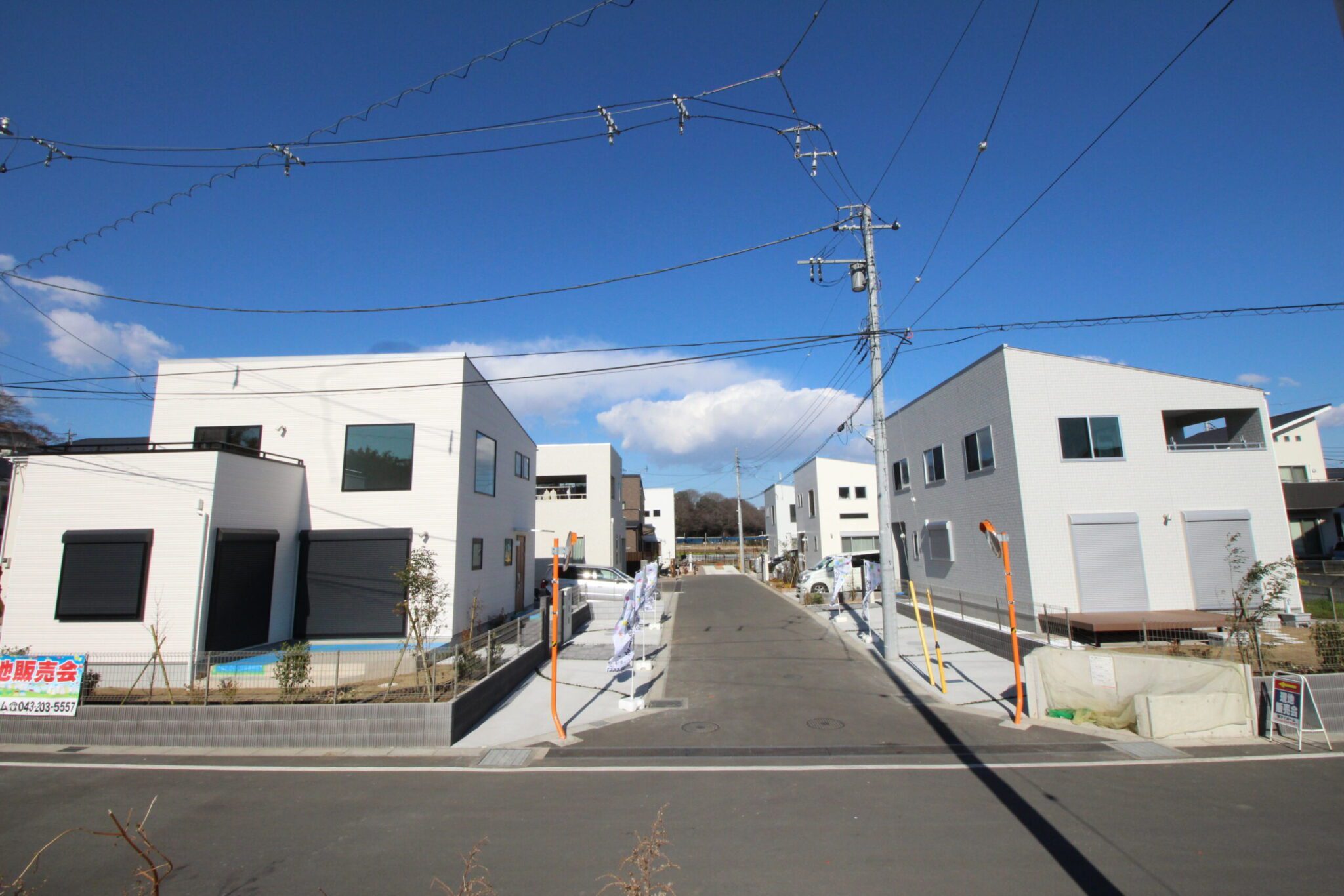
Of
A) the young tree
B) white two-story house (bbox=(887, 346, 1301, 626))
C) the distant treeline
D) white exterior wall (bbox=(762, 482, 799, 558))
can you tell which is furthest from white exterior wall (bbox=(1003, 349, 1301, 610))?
the distant treeline

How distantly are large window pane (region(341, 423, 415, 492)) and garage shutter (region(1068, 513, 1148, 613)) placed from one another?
51.8 ft

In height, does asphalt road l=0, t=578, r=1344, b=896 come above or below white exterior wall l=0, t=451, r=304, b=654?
below

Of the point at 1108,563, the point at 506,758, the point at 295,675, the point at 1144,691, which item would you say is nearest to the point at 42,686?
the point at 295,675

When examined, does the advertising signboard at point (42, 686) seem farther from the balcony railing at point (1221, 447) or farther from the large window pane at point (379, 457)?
the balcony railing at point (1221, 447)

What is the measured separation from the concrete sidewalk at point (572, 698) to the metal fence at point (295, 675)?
72 centimetres

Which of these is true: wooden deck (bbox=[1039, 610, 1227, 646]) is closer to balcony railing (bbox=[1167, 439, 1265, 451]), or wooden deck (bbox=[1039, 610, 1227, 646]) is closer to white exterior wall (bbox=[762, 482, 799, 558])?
balcony railing (bbox=[1167, 439, 1265, 451])

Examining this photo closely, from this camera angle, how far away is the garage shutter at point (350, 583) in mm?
14508

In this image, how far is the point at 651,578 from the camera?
1650 centimetres

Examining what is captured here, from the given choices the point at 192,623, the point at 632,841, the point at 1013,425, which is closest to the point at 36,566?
the point at 192,623

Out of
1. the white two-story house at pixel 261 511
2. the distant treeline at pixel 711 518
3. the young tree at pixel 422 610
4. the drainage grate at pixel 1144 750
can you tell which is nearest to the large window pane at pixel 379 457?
the white two-story house at pixel 261 511

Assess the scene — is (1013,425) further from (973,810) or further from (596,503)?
(596,503)

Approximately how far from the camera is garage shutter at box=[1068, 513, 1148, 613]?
1541cm

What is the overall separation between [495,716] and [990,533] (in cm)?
805

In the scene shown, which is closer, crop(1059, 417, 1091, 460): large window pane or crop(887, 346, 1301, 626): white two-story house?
crop(887, 346, 1301, 626): white two-story house
